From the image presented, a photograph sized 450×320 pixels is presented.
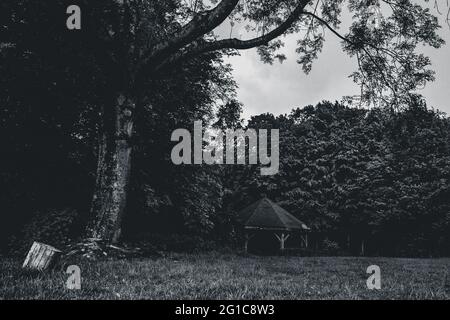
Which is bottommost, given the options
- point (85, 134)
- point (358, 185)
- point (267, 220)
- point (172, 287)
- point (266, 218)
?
point (267, 220)

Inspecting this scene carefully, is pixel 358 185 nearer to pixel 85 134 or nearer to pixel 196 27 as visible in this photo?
pixel 85 134

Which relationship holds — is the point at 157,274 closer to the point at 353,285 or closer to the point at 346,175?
the point at 353,285

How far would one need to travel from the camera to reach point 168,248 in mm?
18000

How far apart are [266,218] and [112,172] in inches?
1015

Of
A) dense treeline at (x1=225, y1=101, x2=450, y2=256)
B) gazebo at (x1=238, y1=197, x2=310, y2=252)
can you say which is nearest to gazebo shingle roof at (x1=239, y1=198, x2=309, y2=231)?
gazebo at (x1=238, y1=197, x2=310, y2=252)

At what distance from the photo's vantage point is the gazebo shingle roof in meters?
36.4

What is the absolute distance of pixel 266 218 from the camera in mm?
37031

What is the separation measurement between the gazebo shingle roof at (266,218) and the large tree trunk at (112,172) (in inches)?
949

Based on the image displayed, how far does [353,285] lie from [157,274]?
12.3 feet

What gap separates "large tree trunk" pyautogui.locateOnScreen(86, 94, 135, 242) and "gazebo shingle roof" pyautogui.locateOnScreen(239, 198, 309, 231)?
24102 millimetres

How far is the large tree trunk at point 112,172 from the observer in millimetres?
12445

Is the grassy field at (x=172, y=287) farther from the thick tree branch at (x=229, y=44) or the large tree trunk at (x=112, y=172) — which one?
the thick tree branch at (x=229, y=44)

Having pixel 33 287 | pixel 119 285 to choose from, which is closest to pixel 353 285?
pixel 119 285

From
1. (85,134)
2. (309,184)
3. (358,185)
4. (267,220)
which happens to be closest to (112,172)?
(85,134)
